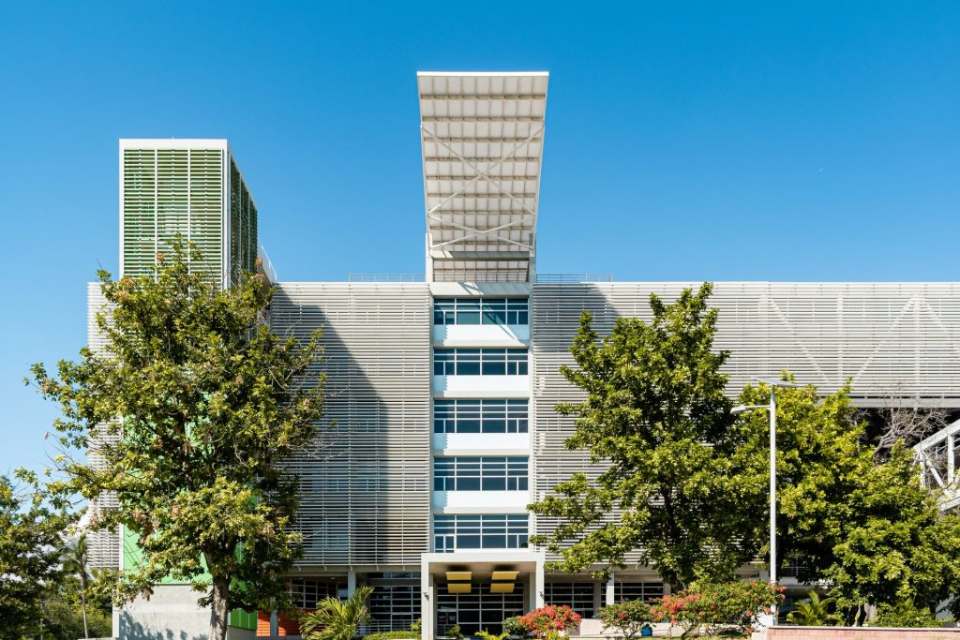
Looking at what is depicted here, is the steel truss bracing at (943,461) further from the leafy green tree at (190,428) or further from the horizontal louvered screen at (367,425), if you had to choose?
the leafy green tree at (190,428)

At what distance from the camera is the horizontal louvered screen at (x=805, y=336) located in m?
52.5

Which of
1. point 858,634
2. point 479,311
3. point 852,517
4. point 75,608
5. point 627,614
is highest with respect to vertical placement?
point 479,311

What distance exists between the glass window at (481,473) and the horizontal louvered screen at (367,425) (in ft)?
4.91

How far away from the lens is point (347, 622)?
35094 millimetres

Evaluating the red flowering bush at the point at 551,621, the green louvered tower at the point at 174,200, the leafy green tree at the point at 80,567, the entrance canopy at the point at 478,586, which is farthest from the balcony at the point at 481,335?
the red flowering bush at the point at 551,621

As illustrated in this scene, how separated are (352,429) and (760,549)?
795 inches

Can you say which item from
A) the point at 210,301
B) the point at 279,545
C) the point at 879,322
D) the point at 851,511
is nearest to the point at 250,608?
the point at 279,545

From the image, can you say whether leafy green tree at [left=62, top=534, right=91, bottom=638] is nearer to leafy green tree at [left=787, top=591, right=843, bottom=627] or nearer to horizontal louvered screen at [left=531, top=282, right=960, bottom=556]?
horizontal louvered screen at [left=531, top=282, right=960, bottom=556]

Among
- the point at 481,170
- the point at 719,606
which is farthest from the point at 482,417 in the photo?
the point at 719,606

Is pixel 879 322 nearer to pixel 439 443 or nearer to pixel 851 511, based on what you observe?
pixel 851 511

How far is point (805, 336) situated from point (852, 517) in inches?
623

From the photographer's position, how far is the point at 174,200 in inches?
1852

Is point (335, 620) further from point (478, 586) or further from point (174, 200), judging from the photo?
point (478, 586)

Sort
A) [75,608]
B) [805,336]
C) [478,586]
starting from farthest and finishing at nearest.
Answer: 1. [478,586]
2. [805,336]
3. [75,608]
